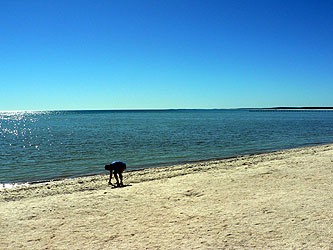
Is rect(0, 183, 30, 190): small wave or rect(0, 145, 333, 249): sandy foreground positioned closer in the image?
rect(0, 145, 333, 249): sandy foreground

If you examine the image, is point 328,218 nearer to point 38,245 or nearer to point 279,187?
point 279,187

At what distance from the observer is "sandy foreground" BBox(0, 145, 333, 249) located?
6969 millimetres

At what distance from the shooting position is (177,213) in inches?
350

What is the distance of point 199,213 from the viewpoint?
8836mm

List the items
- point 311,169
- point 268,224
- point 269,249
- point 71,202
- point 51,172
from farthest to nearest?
point 51,172 < point 311,169 < point 71,202 < point 268,224 < point 269,249

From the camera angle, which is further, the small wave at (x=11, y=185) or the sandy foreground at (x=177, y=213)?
the small wave at (x=11, y=185)

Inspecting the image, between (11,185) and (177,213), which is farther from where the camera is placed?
(11,185)

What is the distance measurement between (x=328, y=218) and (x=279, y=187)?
3.70 meters

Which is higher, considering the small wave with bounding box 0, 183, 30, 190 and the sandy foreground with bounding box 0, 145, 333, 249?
the sandy foreground with bounding box 0, 145, 333, 249

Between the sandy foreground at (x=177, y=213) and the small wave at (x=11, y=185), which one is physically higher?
the sandy foreground at (x=177, y=213)

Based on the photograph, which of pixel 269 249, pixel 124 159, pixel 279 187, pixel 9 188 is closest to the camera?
pixel 269 249

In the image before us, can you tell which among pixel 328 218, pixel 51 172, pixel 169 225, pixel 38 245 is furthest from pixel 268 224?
pixel 51 172

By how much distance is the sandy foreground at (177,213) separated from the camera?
22.9 feet

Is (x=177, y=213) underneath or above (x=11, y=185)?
above
